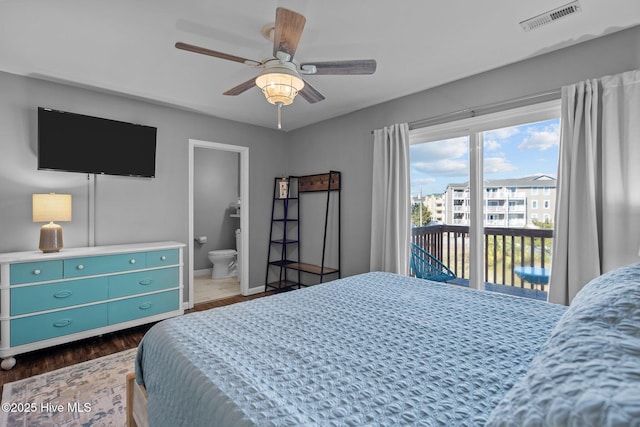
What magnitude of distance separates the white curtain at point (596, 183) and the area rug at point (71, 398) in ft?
10.5

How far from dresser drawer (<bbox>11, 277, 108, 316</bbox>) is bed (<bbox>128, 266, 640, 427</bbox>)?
1745 millimetres

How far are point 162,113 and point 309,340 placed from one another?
11.5 feet

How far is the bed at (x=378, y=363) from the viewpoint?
69 centimetres

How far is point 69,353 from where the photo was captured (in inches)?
112

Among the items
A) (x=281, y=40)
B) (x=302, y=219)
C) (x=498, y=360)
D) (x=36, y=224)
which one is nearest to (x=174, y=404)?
(x=498, y=360)

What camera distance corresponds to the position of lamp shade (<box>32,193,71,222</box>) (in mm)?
2773

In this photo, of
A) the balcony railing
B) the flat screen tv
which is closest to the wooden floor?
the flat screen tv

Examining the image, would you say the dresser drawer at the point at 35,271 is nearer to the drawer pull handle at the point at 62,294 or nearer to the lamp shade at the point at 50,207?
the drawer pull handle at the point at 62,294

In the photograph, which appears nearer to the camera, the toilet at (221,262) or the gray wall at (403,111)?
the gray wall at (403,111)

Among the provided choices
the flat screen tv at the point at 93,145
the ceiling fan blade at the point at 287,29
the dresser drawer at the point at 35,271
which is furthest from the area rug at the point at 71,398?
the ceiling fan blade at the point at 287,29

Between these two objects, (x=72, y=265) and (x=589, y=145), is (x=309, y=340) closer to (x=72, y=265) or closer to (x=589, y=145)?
(x=589, y=145)

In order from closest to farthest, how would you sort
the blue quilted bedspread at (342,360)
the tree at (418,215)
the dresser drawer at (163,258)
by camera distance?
the blue quilted bedspread at (342,360) < the dresser drawer at (163,258) < the tree at (418,215)

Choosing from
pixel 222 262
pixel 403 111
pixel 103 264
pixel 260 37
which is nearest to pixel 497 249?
pixel 403 111

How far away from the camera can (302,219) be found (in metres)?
4.79
